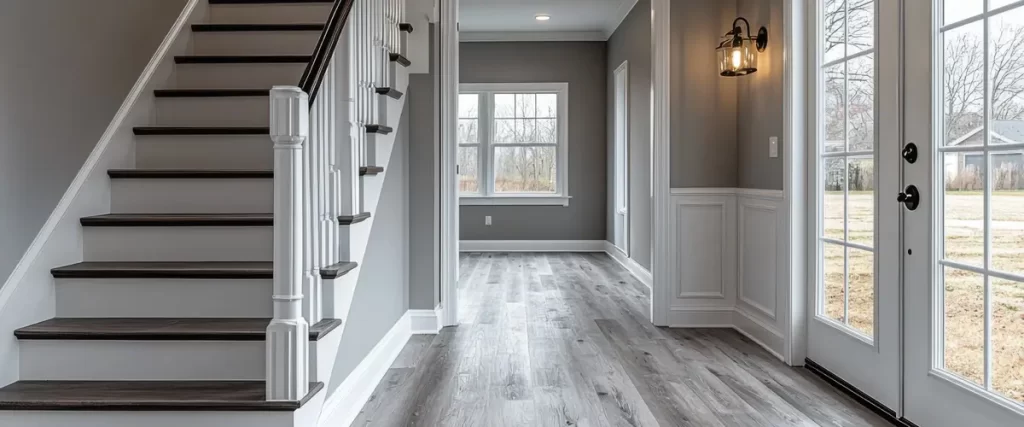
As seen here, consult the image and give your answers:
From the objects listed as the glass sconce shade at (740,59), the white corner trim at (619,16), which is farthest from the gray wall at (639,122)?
the glass sconce shade at (740,59)

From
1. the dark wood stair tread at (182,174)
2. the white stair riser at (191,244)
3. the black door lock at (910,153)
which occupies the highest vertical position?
the black door lock at (910,153)

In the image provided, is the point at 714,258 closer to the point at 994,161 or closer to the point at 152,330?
the point at 994,161

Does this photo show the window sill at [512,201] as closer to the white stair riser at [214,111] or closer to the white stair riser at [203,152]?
the white stair riser at [214,111]

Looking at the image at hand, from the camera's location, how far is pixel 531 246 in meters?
7.75

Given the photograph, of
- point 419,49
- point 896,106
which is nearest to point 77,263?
point 419,49

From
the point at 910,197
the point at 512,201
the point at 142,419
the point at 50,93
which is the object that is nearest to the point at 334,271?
the point at 142,419

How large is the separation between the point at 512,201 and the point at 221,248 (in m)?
5.49

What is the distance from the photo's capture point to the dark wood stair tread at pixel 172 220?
2279mm

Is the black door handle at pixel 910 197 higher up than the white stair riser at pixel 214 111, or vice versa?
the white stair riser at pixel 214 111

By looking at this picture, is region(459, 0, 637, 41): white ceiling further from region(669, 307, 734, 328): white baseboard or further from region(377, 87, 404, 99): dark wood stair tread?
region(377, 87, 404, 99): dark wood stair tread

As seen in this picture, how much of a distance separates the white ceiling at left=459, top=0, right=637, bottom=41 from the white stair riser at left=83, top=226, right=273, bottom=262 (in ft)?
14.6

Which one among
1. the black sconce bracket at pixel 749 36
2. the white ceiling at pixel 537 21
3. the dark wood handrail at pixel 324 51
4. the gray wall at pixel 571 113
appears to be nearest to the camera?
the dark wood handrail at pixel 324 51

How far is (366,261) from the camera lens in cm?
264

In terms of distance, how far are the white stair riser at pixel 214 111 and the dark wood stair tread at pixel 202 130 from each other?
160 millimetres
